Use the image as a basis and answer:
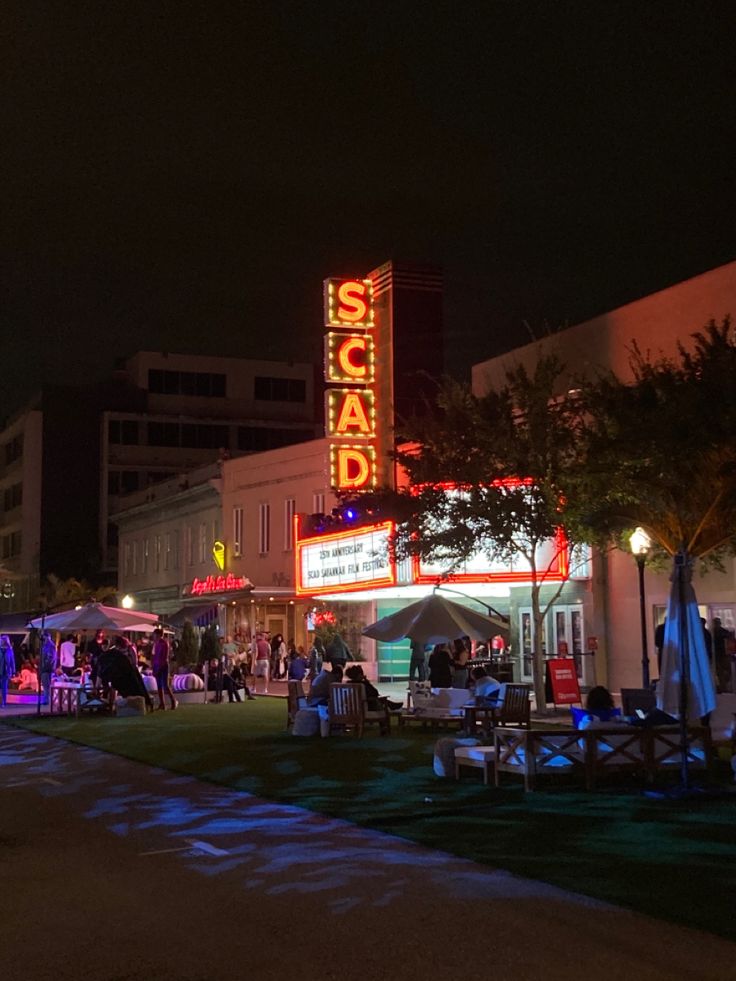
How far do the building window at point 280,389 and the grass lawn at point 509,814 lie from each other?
193 feet

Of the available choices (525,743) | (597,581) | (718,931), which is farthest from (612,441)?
(597,581)

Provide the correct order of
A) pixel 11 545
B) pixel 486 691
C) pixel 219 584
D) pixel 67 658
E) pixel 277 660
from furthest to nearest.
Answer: pixel 11 545, pixel 219 584, pixel 277 660, pixel 67 658, pixel 486 691

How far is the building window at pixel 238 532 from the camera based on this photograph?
44469mm

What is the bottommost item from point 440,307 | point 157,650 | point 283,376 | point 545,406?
point 157,650

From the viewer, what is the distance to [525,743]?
40.6ft

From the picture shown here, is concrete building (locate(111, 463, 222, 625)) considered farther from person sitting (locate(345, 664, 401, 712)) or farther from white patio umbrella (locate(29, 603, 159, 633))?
person sitting (locate(345, 664, 401, 712))

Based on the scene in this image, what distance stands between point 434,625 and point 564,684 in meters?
4.04

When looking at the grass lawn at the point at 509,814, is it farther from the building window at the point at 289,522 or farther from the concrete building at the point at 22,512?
the concrete building at the point at 22,512

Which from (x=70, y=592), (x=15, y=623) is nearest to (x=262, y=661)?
(x=15, y=623)

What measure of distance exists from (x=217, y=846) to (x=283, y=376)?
229 ft

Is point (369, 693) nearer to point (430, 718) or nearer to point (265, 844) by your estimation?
point (430, 718)

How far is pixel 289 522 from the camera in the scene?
41.4 metres

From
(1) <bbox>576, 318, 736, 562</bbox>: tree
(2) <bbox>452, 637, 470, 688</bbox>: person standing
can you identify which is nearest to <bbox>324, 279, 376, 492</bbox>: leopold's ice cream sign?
(2) <bbox>452, 637, 470, 688</bbox>: person standing

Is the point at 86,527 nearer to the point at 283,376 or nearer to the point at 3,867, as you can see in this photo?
the point at 283,376
